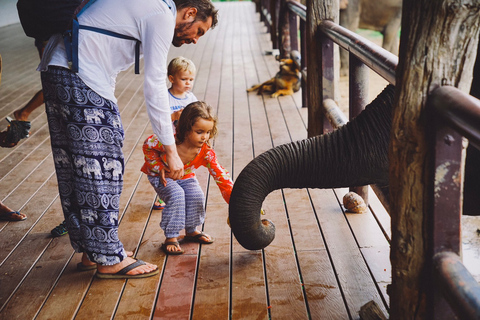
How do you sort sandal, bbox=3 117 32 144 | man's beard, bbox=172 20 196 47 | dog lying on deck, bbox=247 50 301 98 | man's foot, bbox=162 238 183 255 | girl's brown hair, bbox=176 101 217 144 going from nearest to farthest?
man's beard, bbox=172 20 196 47 < girl's brown hair, bbox=176 101 217 144 < man's foot, bbox=162 238 183 255 < sandal, bbox=3 117 32 144 < dog lying on deck, bbox=247 50 301 98

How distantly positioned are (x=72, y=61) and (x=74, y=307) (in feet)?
3.40

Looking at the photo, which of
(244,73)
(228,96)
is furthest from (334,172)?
(244,73)

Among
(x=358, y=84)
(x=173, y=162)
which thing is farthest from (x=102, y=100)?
(x=358, y=84)

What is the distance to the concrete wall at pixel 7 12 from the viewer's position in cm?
1400

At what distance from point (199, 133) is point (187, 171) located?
279 mm

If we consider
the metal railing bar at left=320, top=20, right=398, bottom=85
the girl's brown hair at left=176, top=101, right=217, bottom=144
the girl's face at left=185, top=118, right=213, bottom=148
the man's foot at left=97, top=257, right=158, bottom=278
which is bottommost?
the man's foot at left=97, top=257, right=158, bottom=278

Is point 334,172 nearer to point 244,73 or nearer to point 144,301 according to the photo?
point 144,301

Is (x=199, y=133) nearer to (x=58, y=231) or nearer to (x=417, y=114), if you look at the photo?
(x=58, y=231)

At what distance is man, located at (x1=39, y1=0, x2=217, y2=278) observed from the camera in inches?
85.3

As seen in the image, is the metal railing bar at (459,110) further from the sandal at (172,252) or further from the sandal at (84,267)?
the sandal at (84,267)

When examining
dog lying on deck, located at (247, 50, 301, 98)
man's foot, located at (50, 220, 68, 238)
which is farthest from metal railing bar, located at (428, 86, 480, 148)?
dog lying on deck, located at (247, 50, 301, 98)

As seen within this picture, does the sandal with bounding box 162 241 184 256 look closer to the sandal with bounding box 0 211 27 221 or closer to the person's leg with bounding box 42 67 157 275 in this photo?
the person's leg with bounding box 42 67 157 275

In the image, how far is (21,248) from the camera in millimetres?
2963

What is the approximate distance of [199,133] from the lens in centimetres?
263
